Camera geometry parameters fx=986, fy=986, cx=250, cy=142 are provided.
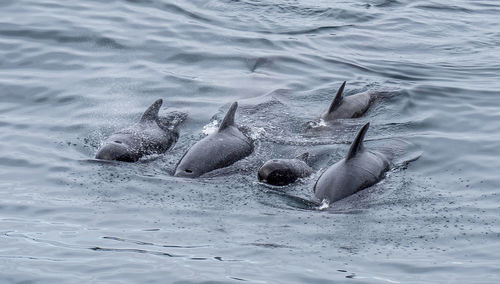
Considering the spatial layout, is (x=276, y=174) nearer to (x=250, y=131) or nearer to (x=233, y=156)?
(x=233, y=156)

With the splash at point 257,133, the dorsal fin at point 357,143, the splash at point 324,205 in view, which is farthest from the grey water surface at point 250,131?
the dorsal fin at point 357,143

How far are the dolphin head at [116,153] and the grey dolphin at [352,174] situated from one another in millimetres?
2530

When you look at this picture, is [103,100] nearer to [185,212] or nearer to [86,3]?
[185,212]

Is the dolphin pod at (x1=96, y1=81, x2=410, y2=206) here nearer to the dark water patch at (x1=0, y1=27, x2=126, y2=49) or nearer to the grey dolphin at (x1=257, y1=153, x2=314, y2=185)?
the grey dolphin at (x1=257, y1=153, x2=314, y2=185)

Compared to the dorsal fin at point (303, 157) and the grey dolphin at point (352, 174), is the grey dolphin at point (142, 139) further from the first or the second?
the grey dolphin at point (352, 174)

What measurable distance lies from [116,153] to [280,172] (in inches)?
88.2

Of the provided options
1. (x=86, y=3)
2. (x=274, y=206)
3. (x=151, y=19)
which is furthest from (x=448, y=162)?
(x=86, y=3)

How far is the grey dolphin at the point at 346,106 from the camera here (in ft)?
49.9

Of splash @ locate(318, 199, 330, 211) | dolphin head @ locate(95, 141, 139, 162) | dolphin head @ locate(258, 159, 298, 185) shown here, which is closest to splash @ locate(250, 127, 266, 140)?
dolphin head @ locate(258, 159, 298, 185)

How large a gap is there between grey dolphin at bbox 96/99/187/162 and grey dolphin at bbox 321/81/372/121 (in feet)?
7.66

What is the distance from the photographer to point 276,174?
12398 mm

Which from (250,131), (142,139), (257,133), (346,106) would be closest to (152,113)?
(142,139)

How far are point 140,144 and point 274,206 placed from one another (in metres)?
2.59

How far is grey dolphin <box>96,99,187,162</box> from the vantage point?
13055 millimetres
